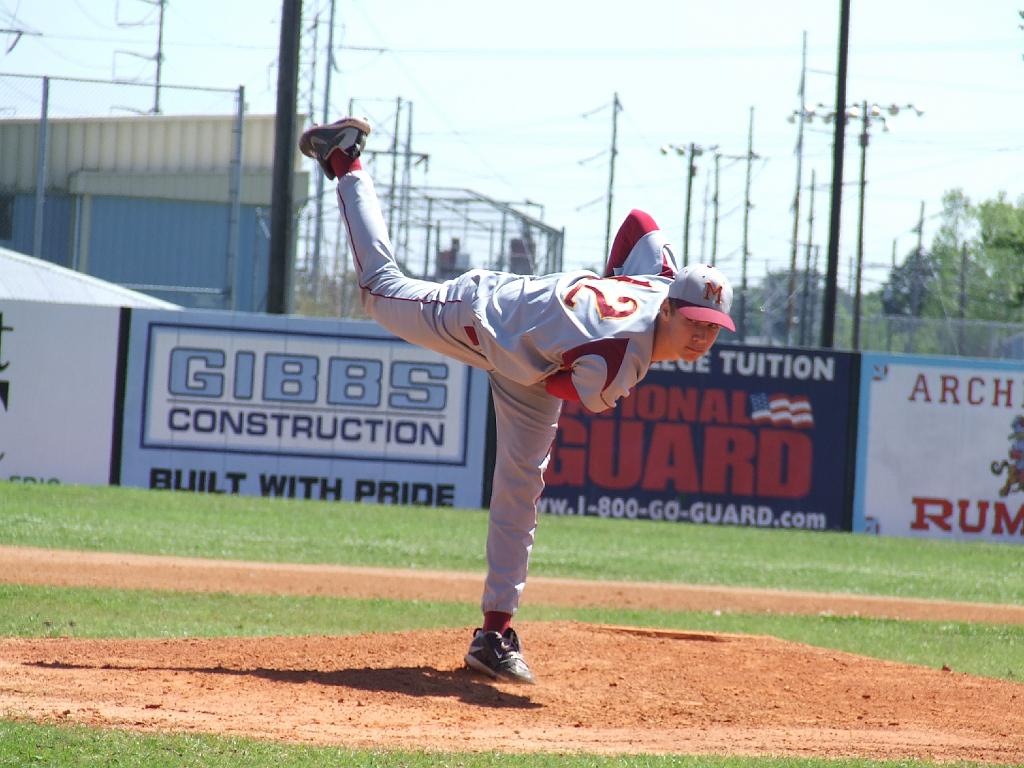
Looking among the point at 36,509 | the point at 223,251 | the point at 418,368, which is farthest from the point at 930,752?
the point at 223,251

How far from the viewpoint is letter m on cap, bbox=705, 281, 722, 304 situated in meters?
5.28

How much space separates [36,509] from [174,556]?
292 centimetres

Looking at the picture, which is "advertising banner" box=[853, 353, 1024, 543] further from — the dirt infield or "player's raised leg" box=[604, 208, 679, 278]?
"player's raised leg" box=[604, 208, 679, 278]

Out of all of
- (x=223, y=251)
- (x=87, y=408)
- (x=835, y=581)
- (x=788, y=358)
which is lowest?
(x=835, y=581)

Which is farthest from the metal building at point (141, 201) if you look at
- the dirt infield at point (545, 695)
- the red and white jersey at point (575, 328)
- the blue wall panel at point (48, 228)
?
the red and white jersey at point (575, 328)

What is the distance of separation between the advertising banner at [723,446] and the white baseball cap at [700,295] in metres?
11.1

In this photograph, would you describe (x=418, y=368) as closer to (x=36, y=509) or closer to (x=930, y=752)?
(x=36, y=509)

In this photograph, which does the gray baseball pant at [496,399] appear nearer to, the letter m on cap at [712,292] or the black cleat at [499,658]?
the black cleat at [499,658]

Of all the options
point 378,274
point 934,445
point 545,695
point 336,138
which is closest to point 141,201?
point 934,445

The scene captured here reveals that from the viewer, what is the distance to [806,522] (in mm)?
17219

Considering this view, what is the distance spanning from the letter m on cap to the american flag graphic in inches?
469

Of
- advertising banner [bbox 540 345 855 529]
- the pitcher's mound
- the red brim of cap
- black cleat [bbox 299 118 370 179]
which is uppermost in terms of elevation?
black cleat [bbox 299 118 370 179]

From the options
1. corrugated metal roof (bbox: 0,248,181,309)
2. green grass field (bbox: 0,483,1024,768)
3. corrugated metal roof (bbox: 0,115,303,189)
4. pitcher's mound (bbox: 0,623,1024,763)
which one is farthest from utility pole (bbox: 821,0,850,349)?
pitcher's mound (bbox: 0,623,1024,763)

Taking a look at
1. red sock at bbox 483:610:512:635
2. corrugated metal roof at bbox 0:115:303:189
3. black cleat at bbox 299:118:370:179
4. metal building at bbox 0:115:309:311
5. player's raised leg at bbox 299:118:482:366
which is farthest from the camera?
corrugated metal roof at bbox 0:115:303:189
